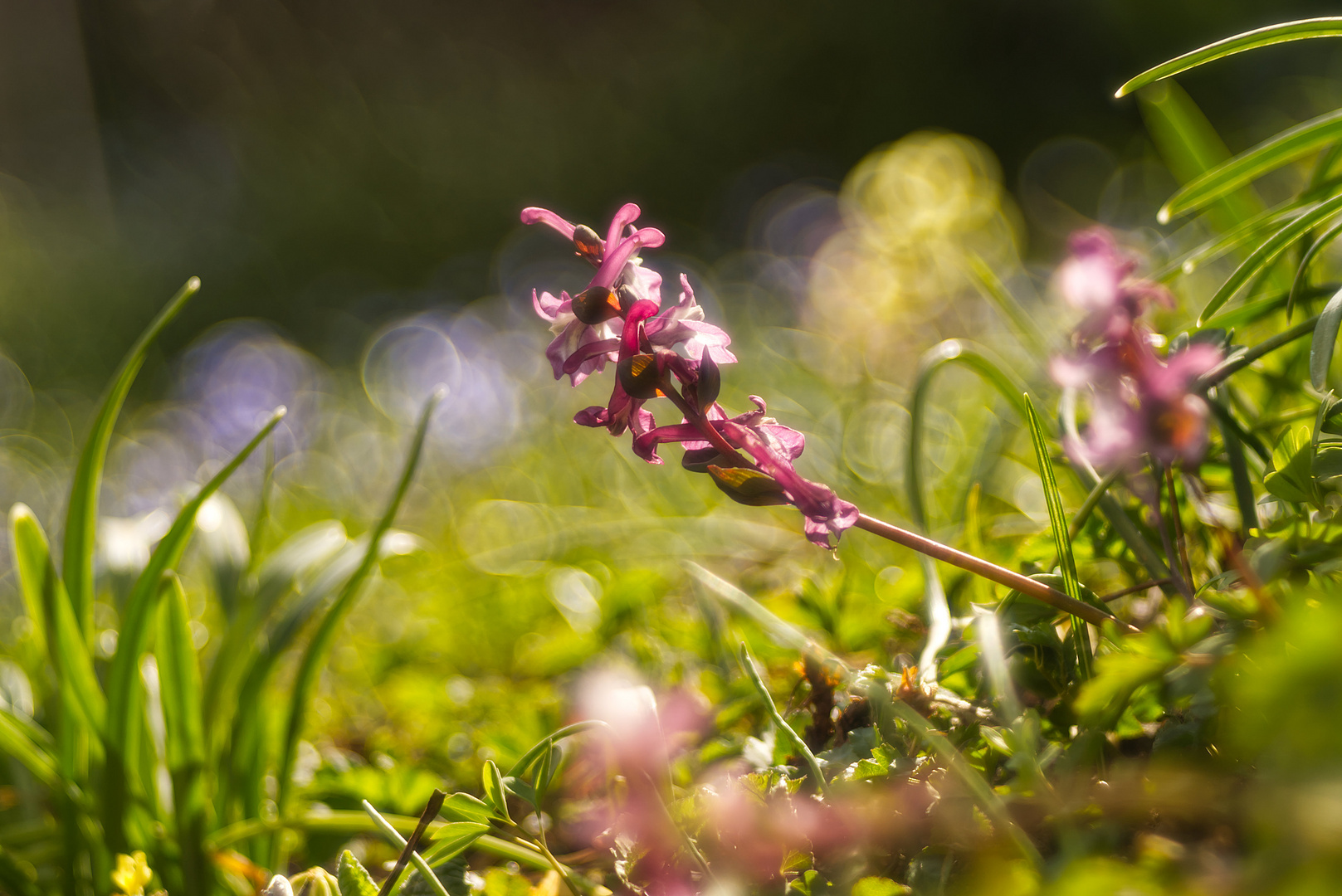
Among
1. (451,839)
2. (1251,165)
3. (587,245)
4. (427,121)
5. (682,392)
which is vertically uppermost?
(427,121)

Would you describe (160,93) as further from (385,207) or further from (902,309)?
(902,309)

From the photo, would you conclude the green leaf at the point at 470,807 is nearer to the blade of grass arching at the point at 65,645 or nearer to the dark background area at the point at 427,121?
the blade of grass arching at the point at 65,645

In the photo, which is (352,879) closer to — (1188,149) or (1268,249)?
(1268,249)

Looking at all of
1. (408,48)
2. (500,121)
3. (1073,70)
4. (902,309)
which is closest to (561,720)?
(902,309)

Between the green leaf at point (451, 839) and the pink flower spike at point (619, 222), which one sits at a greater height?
the pink flower spike at point (619, 222)

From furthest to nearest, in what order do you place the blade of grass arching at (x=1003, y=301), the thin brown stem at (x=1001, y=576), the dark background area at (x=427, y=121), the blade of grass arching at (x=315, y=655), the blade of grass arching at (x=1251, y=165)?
1. the dark background area at (x=427, y=121)
2. the blade of grass arching at (x=1003, y=301)
3. the blade of grass arching at (x=315, y=655)
4. the blade of grass arching at (x=1251, y=165)
5. the thin brown stem at (x=1001, y=576)

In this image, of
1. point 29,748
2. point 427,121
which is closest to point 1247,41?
point 29,748

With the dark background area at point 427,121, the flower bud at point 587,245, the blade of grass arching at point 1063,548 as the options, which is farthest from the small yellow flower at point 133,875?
the dark background area at point 427,121
